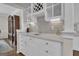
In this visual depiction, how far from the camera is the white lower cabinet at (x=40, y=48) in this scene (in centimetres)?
146

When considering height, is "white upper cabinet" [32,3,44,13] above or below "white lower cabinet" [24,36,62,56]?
above

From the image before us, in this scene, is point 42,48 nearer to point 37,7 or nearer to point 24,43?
point 24,43

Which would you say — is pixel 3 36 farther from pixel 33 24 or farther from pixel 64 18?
pixel 64 18

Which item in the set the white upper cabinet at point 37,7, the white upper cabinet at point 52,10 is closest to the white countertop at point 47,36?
the white upper cabinet at point 52,10

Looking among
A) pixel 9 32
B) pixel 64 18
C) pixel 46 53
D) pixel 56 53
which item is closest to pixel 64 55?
pixel 56 53

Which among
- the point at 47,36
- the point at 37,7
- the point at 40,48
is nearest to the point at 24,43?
the point at 40,48

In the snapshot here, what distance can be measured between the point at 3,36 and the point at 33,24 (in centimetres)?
46

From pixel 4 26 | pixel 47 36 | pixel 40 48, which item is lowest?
pixel 40 48

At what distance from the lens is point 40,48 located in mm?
1534

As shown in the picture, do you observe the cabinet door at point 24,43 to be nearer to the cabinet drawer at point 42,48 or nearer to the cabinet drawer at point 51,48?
the cabinet drawer at point 42,48

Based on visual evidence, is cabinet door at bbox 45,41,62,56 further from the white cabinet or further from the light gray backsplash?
the light gray backsplash

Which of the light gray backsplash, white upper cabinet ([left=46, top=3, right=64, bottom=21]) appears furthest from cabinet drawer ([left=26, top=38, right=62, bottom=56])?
white upper cabinet ([left=46, top=3, right=64, bottom=21])

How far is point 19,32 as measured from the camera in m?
1.54

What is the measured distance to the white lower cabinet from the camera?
4.80 feet
